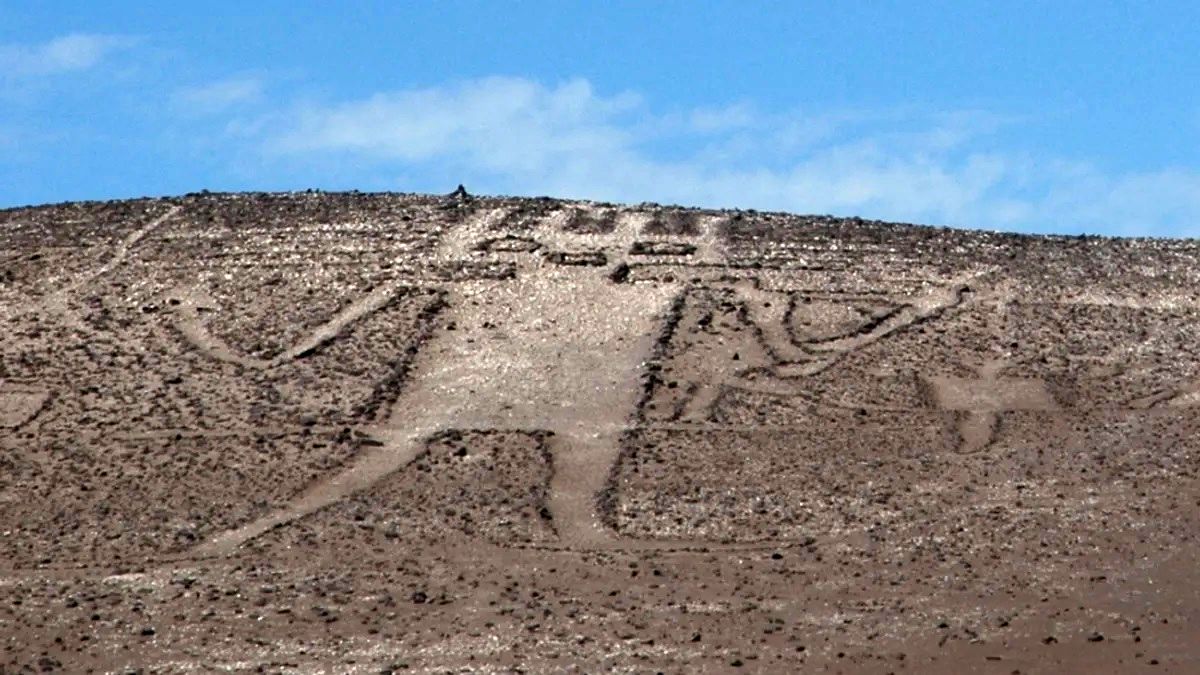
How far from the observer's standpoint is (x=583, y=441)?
3152 centimetres

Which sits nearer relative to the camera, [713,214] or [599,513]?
[599,513]

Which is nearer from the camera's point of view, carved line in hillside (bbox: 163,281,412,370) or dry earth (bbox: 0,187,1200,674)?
dry earth (bbox: 0,187,1200,674)

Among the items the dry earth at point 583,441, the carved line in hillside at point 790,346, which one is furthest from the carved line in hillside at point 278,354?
the carved line in hillside at point 790,346

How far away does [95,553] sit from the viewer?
28.5m

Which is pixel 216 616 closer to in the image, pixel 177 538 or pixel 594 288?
pixel 177 538

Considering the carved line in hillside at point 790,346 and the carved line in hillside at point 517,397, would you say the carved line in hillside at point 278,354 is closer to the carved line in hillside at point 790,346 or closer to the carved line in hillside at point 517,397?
the carved line in hillside at point 517,397

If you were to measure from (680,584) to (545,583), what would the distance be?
4.64 feet

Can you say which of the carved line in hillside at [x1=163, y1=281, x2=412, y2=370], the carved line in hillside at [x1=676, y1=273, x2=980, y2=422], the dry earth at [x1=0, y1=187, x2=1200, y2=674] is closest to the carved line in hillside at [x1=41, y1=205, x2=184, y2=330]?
the dry earth at [x1=0, y1=187, x2=1200, y2=674]

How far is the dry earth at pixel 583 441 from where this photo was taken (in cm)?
2591

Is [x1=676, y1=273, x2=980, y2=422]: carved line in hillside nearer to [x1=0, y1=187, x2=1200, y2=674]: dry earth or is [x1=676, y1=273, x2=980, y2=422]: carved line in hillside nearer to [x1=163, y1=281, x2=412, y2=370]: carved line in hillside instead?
[x1=0, y1=187, x2=1200, y2=674]: dry earth

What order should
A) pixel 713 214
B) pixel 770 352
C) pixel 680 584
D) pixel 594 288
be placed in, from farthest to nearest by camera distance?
pixel 713 214 → pixel 594 288 → pixel 770 352 → pixel 680 584

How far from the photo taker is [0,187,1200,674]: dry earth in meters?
25.9

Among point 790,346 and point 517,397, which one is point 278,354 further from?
point 790,346

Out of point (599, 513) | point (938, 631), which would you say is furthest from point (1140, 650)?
point (599, 513)
